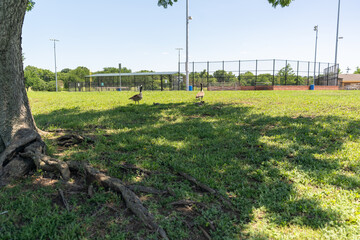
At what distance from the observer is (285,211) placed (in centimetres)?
294

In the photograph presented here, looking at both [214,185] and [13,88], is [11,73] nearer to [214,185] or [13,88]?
[13,88]

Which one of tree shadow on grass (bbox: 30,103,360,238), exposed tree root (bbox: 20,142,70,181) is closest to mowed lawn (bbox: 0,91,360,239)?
tree shadow on grass (bbox: 30,103,360,238)

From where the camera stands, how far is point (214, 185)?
138 inches

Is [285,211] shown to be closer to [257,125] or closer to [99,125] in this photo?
[257,125]

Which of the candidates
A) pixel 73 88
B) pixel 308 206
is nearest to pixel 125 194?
pixel 308 206

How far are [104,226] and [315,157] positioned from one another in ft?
12.9

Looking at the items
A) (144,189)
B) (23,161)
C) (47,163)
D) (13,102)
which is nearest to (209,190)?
(144,189)

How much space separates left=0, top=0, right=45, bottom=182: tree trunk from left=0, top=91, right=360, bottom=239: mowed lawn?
46 centimetres

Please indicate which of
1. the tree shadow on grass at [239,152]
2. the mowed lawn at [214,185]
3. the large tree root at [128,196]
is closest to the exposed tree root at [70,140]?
the mowed lawn at [214,185]

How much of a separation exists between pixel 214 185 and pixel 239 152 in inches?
62.0

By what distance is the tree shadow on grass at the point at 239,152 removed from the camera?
124 inches

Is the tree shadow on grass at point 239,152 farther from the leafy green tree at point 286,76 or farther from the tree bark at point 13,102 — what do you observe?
the leafy green tree at point 286,76

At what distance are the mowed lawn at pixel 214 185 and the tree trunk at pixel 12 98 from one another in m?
0.46

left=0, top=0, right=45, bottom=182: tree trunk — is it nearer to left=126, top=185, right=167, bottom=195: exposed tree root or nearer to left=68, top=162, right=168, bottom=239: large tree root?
left=68, top=162, right=168, bottom=239: large tree root
